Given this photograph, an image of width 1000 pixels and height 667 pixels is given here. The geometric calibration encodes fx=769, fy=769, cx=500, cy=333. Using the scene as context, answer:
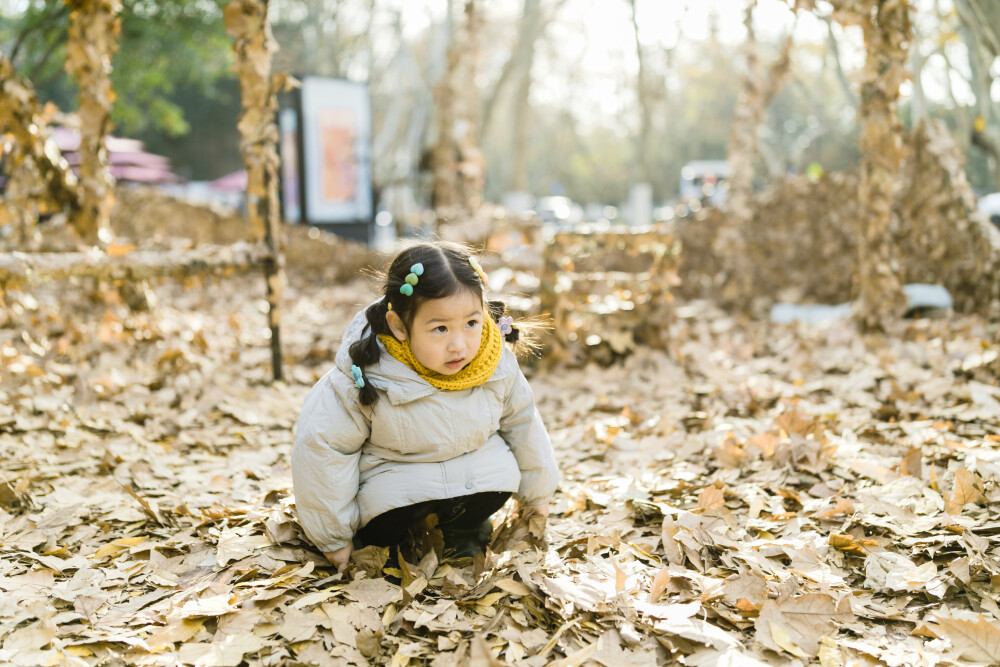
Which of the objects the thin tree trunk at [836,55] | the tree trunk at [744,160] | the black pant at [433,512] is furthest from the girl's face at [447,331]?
the thin tree trunk at [836,55]

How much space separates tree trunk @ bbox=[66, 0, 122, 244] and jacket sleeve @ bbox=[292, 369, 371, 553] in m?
4.72

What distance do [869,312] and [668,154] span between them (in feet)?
117

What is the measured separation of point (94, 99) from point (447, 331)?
5.11 m

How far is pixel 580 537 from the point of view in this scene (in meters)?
2.53

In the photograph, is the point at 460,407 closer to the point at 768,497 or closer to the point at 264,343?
the point at 768,497

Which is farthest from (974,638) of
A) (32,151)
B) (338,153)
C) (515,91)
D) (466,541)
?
(515,91)

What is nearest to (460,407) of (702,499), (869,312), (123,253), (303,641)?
(303,641)

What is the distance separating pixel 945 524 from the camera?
2381 mm

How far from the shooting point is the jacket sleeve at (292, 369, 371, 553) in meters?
2.18

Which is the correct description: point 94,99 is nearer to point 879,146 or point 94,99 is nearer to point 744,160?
point 879,146

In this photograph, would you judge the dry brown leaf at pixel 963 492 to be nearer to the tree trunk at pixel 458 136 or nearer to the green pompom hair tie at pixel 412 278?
the green pompom hair tie at pixel 412 278

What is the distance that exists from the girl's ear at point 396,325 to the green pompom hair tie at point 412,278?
14 cm

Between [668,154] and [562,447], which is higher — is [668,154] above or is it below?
above

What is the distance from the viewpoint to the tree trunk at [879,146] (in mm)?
5277
